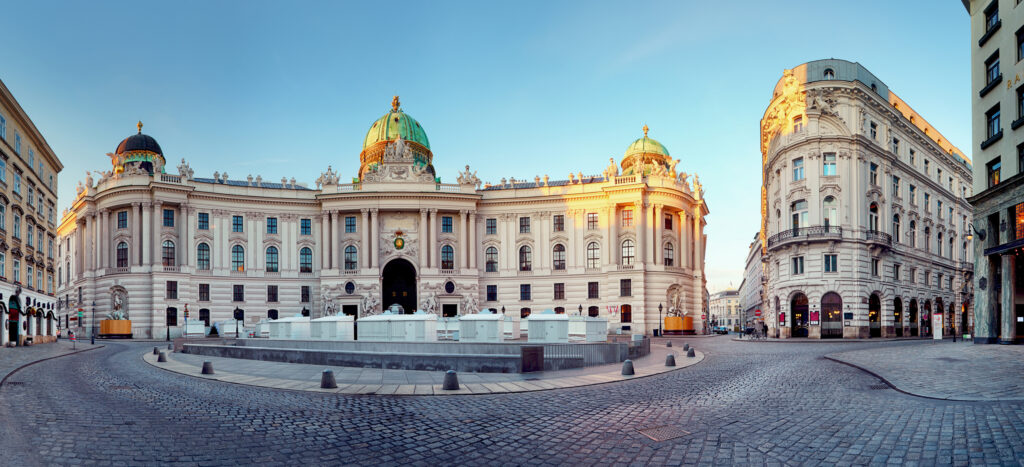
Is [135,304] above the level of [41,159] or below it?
below

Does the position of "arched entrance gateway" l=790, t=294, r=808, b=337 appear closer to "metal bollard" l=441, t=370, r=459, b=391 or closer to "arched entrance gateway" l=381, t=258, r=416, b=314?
"arched entrance gateway" l=381, t=258, r=416, b=314

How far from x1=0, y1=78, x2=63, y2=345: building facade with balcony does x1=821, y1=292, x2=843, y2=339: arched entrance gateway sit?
184 feet

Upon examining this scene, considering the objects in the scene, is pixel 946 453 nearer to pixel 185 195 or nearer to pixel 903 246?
pixel 903 246

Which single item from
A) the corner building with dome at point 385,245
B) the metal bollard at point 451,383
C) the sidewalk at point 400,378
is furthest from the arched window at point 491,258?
the metal bollard at point 451,383

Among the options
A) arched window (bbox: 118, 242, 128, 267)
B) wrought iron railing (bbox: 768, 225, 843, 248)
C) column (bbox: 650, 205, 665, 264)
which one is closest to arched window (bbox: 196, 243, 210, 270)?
arched window (bbox: 118, 242, 128, 267)

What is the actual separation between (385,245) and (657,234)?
1179 inches

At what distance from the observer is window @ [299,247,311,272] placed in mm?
66250

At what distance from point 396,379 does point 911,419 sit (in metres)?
13.4

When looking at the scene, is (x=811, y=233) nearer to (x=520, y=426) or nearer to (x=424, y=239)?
(x=424, y=239)

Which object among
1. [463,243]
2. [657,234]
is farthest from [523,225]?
[657,234]

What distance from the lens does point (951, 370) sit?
1814 centimetres

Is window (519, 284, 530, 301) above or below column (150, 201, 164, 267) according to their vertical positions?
below

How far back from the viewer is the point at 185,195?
6150cm

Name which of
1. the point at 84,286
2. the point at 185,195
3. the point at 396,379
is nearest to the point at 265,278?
the point at 185,195
